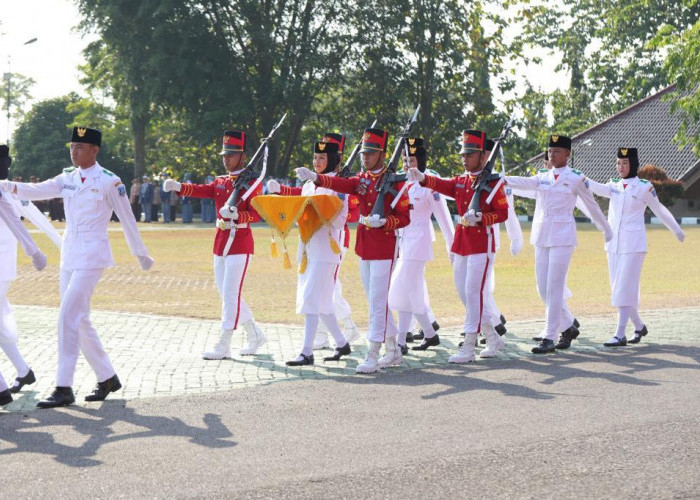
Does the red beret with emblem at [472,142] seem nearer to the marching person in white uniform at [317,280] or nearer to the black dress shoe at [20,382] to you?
the marching person in white uniform at [317,280]

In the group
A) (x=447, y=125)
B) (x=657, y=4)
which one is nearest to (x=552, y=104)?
→ (x=657, y=4)

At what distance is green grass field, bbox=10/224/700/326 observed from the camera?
53.4 ft

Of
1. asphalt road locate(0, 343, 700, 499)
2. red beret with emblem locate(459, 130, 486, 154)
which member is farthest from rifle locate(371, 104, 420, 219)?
asphalt road locate(0, 343, 700, 499)

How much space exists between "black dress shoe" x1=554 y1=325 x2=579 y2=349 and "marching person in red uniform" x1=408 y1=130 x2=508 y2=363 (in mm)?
719

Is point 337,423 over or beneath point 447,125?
beneath

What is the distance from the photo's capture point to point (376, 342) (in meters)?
10.8

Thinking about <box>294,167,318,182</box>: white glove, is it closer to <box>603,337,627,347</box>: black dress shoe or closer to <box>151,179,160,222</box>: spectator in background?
<box>603,337,627,347</box>: black dress shoe

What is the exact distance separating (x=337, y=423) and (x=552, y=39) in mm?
72111

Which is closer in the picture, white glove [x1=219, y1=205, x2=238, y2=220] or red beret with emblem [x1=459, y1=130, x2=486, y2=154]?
white glove [x1=219, y1=205, x2=238, y2=220]

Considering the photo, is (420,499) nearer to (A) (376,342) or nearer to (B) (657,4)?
(A) (376,342)

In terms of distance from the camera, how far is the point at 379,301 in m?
10.9

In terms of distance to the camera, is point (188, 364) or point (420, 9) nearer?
point (188, 364)

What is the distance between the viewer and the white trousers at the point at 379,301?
10859 mm

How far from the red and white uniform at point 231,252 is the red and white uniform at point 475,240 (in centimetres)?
185
